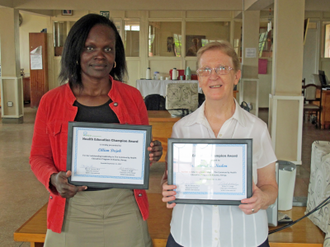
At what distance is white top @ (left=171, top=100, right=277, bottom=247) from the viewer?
1.47 m

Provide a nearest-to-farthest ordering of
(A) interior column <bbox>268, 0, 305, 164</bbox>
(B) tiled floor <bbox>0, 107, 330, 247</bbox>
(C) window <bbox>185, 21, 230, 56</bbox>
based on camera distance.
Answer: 1. (B) tiled floor <bbox>0, 107, 330, 247</bbox>
2. (A) interior column <bbox>268, 0, 305, 164</bbox>
3. (C) window <bbox>185, 21, 230, 56</bbox>

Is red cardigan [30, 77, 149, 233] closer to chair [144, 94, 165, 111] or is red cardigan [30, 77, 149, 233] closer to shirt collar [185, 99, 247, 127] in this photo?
shirt collar [185, 99, 247, 127]

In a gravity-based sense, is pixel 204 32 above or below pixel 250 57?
above

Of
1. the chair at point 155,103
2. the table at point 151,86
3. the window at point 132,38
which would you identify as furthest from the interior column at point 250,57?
the chair at point 155,103

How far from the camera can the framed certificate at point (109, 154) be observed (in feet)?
4.78

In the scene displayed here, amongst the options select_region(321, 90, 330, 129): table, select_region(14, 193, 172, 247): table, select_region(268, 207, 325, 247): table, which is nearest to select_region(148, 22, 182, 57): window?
select_region(321, 90, 330, 129): table

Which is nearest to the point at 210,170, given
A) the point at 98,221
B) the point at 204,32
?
the point at 98,221

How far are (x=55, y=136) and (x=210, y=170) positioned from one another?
655mm

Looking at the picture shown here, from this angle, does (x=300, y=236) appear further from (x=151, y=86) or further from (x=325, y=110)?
(x=151, y=86)

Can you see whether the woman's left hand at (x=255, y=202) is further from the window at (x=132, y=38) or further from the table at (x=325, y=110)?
the window at (x=132, y=38)

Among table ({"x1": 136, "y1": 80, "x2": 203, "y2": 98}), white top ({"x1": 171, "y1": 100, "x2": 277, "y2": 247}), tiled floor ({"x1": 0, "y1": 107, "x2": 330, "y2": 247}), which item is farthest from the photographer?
table ({"x1": 136, "y1": 80, "x2": 203, "y2": 98})

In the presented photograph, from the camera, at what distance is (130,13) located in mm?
11578

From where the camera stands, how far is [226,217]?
57.9 inches

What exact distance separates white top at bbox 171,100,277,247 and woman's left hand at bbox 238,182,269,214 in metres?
0.10
